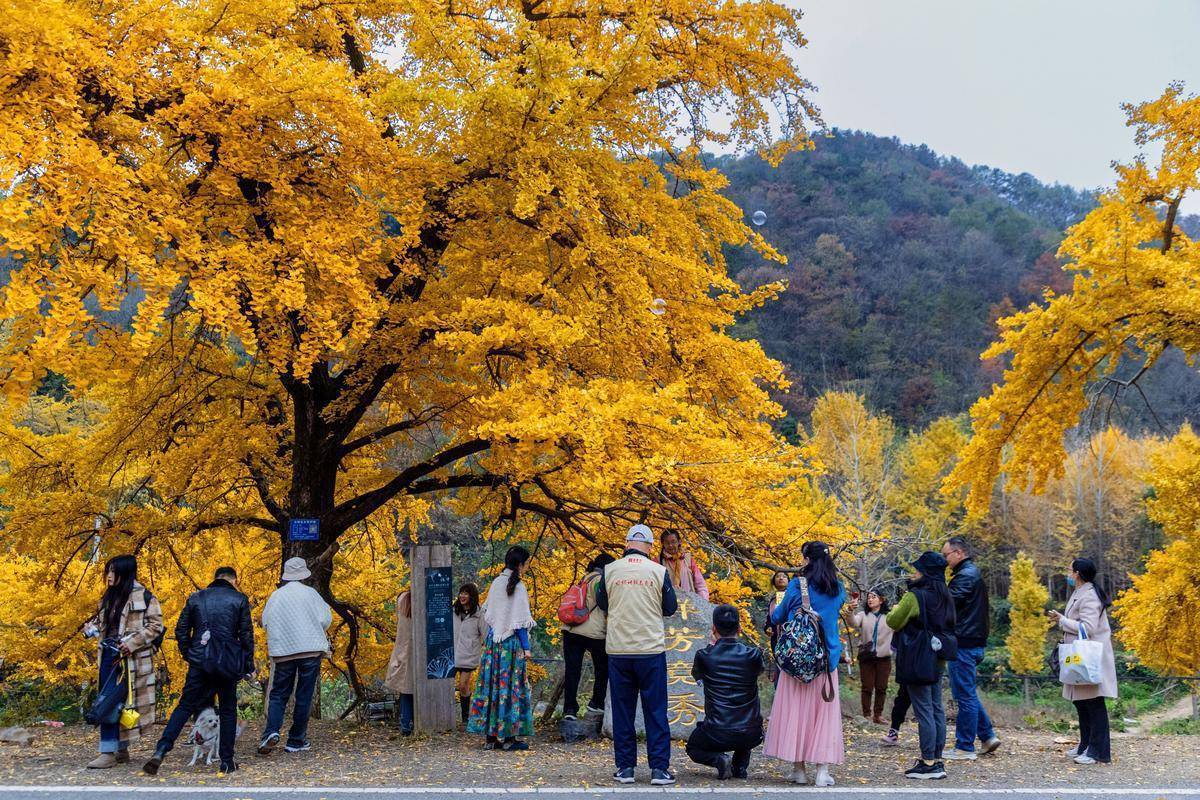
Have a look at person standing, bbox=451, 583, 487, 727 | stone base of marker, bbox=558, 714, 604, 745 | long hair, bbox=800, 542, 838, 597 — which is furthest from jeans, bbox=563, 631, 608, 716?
long hair, bbox=800, 542, 838, 597

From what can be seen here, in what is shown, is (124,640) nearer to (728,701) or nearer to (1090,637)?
(728,701)

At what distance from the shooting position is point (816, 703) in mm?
6438

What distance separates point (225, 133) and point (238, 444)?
3945mm

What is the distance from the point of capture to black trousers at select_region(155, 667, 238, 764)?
6.83 m

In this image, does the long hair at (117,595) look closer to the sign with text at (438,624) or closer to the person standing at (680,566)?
the sign with text at (438,624)

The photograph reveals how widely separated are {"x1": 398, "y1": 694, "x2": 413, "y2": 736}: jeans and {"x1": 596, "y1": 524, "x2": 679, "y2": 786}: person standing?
11.4 feet

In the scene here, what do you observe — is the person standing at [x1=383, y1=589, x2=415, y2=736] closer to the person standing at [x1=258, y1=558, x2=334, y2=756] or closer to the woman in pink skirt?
the person standing at [x1=258, y1=558, x2=334, y2=756]

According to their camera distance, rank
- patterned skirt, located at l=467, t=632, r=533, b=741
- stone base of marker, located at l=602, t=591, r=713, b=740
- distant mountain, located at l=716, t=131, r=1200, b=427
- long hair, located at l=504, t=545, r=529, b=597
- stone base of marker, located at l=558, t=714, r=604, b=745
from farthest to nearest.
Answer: distant mountain, located at l=716, t=131, r=1200, b=427, stone base of marker, located at l=558, t=714, r=604, b=745, stone base of marker, located at l=602, t=591, r=713, b=740, patterned skirt, located at l=467, t=632, r=533, b=741, long hair, located at l=504, t=545, r=529, b=597

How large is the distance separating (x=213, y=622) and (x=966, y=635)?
5921 millimetres

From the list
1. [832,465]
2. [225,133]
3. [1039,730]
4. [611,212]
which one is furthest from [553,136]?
[832,465]

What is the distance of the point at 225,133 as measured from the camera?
7.28 m

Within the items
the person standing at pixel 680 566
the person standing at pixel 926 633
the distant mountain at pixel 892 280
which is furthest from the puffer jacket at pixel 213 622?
the distant mountain at pixel 892 280

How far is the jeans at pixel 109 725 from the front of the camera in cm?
697

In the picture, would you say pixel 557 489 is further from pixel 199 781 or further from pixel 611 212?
pixel 199 781
